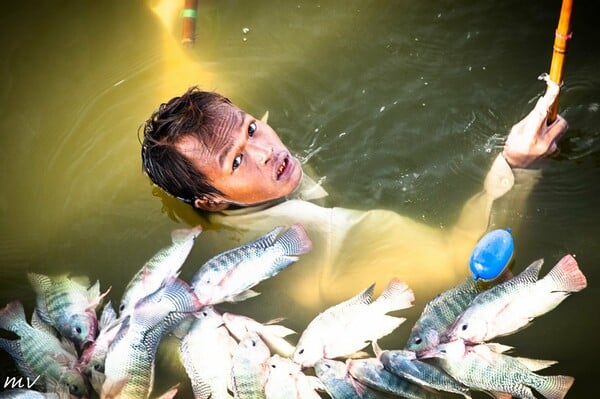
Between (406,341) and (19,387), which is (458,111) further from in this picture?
(19,387)

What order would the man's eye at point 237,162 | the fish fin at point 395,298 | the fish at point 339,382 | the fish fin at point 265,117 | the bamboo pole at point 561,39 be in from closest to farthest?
the bamboo pole at point 561,39 < the fish at point 339,382 < the fish fin at point 395,298 < the man's eye at point 237,162 < the fish fin at point 265,117

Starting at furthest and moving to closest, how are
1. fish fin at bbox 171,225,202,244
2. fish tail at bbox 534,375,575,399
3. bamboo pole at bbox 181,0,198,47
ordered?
bamboo pole at bbox 181,0,198,47 → fish fin at bbox 171,225,202,244 → fish tail at bbox 534,375,575,399

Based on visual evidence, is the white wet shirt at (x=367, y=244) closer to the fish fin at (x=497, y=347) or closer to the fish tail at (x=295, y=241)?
the fish tail at (x=295, y=241)

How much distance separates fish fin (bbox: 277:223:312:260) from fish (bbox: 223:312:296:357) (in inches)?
11.4

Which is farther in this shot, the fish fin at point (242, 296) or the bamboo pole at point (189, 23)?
the bamboo pole at point (189, 23)

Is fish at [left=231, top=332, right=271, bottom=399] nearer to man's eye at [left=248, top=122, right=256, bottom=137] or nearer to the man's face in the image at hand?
the man's face

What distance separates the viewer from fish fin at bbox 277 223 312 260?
127 inches

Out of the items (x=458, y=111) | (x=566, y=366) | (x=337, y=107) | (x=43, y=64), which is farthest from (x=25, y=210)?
(x=566, y=366)

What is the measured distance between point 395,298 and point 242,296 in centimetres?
60

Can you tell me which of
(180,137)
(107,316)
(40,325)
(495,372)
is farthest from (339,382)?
(40,325)

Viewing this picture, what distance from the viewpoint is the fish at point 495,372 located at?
111 inches

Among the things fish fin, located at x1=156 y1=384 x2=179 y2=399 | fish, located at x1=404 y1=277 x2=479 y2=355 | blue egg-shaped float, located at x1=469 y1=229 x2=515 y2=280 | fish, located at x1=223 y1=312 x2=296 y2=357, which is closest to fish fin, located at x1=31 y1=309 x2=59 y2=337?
fish fin, located at x1=156 y1=384 x2=179 y2=399

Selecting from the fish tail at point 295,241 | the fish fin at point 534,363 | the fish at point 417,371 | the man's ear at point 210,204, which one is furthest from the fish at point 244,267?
the fish fin at point 534,363

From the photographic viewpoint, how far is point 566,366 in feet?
9.53
